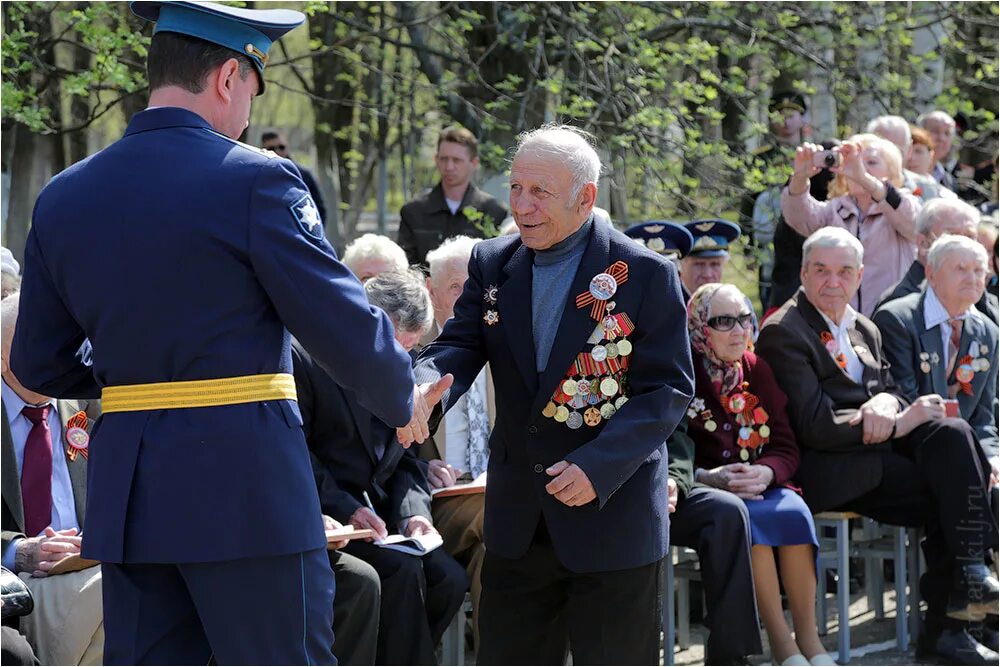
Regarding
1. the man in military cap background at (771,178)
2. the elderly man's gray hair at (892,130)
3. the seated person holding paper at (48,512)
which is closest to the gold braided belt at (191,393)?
the seated person holding paper at (48,512)

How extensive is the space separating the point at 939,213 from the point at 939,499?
5.61 ft

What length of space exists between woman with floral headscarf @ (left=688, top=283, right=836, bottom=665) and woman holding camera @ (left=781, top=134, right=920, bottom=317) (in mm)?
1798

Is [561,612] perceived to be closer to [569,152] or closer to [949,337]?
[569,152]

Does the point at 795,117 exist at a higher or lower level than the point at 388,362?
higher

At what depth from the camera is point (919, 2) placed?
10148 mm

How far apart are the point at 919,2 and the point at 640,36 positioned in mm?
2622

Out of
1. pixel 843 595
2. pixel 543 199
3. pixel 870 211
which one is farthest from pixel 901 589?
pixel 543 199

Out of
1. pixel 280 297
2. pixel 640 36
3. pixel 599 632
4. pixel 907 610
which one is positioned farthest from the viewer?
Answer: pixel 640 36

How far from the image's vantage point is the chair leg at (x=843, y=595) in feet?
19.6

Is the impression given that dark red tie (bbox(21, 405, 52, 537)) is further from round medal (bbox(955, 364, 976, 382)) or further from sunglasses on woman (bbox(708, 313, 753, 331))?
round medal (bbox(955, 364, 976, 382))

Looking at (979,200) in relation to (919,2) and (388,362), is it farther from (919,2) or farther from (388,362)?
(388,362)

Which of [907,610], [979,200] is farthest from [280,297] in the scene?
[979,200]

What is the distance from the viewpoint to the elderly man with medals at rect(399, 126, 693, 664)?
3680 millimetres

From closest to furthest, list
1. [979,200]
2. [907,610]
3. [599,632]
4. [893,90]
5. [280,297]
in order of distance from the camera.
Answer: [280,297]
[599,632]
[907,610]
[893,90]
[979,200]
